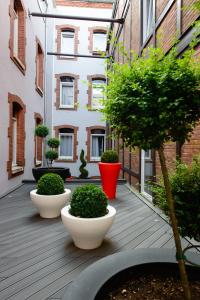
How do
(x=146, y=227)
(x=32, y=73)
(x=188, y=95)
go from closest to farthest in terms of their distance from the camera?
(x=188, y=95)
(x=146, y=227)
(x=32, y=73)

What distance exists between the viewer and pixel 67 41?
14.4 meters

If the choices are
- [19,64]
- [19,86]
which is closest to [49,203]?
[19,86]

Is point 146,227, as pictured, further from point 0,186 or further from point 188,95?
point 0,186

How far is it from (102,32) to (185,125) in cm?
1487

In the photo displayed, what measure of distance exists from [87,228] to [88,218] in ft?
0.38

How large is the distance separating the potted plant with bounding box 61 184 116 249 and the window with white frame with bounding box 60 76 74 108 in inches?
462

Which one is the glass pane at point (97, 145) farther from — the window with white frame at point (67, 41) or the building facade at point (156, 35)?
the building facade at point (156, 35)

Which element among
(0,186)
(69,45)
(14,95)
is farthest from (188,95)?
(69,45)

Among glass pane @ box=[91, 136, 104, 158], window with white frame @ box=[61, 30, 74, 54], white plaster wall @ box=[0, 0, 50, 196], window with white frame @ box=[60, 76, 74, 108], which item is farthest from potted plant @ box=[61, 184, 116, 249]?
window with white frame @ box=[61, 30, 74, 54]

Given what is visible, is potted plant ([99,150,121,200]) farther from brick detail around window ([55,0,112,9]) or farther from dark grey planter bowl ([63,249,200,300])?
brick detail around window ([55,0,112,9])

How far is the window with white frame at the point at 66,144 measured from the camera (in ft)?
46.8

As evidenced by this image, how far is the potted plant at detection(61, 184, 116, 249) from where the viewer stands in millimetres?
2860

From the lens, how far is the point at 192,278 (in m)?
1.70

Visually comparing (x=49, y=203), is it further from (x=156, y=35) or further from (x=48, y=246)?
(x=156, y=35)
